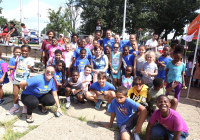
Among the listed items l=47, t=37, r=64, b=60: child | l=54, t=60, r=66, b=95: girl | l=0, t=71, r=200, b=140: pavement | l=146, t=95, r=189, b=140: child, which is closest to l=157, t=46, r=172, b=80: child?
l=0, t=71, r=200, b=140: pavement

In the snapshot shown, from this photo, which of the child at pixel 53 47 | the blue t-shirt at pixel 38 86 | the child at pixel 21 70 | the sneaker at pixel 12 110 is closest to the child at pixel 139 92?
the blue t-shirt at pixel 38 86

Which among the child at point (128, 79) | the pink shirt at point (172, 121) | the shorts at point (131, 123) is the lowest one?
the shorts at point (131, 123)

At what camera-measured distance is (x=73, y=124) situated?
9.45ft

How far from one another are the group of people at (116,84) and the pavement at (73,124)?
161 mm

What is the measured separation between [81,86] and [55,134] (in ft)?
4.85

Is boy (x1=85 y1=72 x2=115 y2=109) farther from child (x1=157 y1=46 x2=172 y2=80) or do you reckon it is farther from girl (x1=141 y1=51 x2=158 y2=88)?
child (x1=157 y1=46 x2=172 y2=80)

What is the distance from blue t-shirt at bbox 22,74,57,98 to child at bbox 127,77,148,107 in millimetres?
1667

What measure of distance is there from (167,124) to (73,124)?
1649mm

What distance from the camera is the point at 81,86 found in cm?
385

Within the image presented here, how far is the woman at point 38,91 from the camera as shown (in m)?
2.88

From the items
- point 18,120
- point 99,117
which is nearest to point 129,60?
point 99,117

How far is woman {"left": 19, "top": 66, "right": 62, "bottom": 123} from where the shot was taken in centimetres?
288

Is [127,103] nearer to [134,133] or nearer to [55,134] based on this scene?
[134,133]

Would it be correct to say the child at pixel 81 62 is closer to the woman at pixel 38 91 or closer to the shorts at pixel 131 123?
the woman at pixel 38 91
